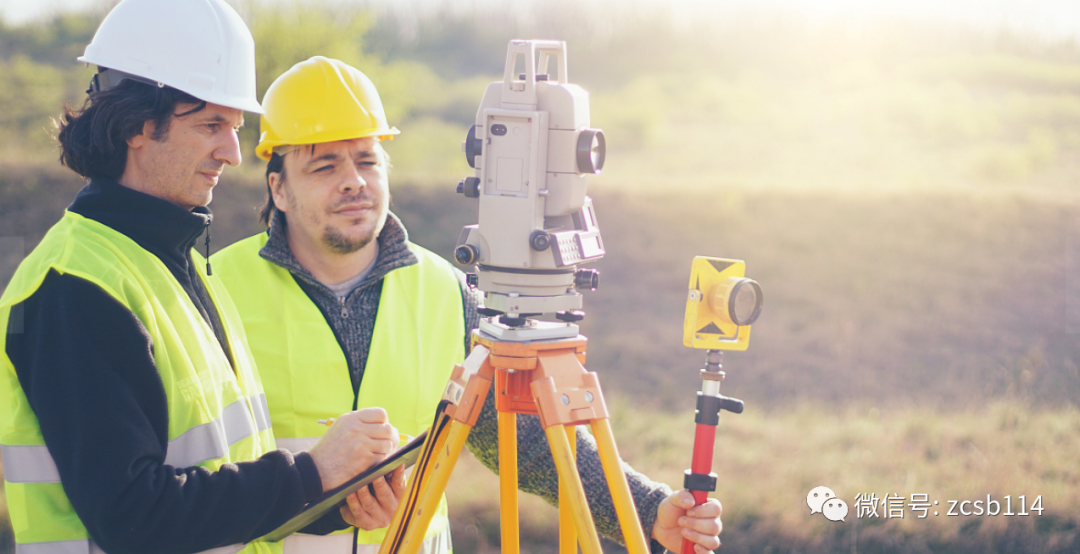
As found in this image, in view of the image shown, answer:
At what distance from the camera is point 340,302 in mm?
2330

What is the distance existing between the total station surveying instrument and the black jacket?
1.27 ft

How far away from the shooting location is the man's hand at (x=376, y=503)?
1.96m

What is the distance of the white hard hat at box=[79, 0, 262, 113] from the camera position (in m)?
1.75

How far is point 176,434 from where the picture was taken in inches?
64.0

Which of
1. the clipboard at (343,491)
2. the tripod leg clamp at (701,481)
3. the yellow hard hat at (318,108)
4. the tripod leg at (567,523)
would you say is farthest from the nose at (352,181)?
the tripod leg clamp at (701,481)

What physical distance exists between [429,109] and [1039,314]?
33.8 ft

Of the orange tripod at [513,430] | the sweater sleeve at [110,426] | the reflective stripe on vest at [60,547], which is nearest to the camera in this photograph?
the sweater sleeve at [110,426]

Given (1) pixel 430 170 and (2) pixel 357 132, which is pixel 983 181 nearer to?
(1) pixel 430 170

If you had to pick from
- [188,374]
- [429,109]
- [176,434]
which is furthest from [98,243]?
[429,109]

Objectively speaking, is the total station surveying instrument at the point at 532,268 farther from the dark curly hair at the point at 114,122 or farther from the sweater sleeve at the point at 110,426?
the dark curly hair at the point at 114,122

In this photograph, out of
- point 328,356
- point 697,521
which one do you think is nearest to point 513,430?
point 697,521

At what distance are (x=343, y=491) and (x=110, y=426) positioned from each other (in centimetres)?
56

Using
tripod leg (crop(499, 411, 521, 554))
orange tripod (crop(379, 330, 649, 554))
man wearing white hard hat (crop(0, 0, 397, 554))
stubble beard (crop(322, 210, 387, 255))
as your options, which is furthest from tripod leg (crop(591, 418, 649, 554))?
stubble beard (crop(322, 210, 387, 255))

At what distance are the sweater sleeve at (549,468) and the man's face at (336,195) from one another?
0.40 m
